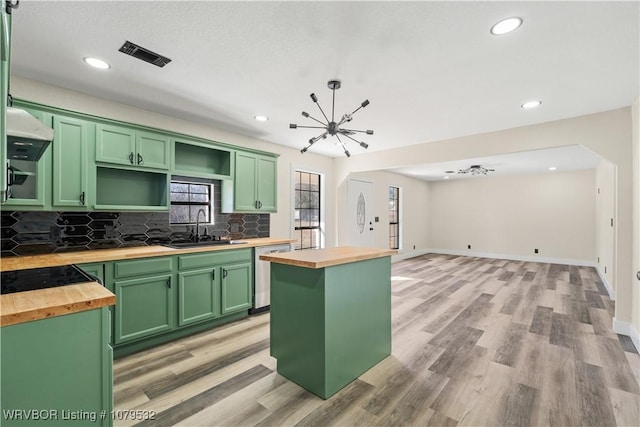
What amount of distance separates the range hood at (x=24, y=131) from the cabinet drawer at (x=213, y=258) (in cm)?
161

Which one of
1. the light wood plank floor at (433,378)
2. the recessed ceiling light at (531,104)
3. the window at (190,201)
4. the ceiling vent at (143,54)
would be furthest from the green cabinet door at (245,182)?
the recessed ceiling light at (531,104)

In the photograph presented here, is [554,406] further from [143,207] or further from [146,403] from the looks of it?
[143,207]

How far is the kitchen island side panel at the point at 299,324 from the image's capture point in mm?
2053

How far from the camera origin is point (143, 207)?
301 centimetres

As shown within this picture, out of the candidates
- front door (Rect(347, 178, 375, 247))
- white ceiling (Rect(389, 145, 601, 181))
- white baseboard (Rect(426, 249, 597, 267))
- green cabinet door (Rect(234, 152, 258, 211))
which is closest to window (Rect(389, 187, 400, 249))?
white ceiling (Rect(389, 145, 601, 181))

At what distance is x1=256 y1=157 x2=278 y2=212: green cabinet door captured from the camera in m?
4.09

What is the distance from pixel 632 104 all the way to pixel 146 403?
5.11 meters

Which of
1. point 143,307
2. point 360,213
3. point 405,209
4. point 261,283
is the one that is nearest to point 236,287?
point 261,283

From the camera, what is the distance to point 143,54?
2.14 m

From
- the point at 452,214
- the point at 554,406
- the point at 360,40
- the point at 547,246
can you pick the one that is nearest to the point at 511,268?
the point at 547,246

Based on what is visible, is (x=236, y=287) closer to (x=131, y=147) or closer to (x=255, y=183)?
(x=255, y=183)

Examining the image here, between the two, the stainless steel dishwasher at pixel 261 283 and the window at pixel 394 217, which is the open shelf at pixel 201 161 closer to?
the stainless steel dishwasher at pixel 261 283

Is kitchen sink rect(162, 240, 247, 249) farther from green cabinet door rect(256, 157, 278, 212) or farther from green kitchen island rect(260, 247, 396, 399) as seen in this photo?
green kitchen island rect(260, 247, 396, 399)

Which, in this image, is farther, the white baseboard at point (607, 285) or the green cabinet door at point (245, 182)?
the white baseboard at point (607, 285)
